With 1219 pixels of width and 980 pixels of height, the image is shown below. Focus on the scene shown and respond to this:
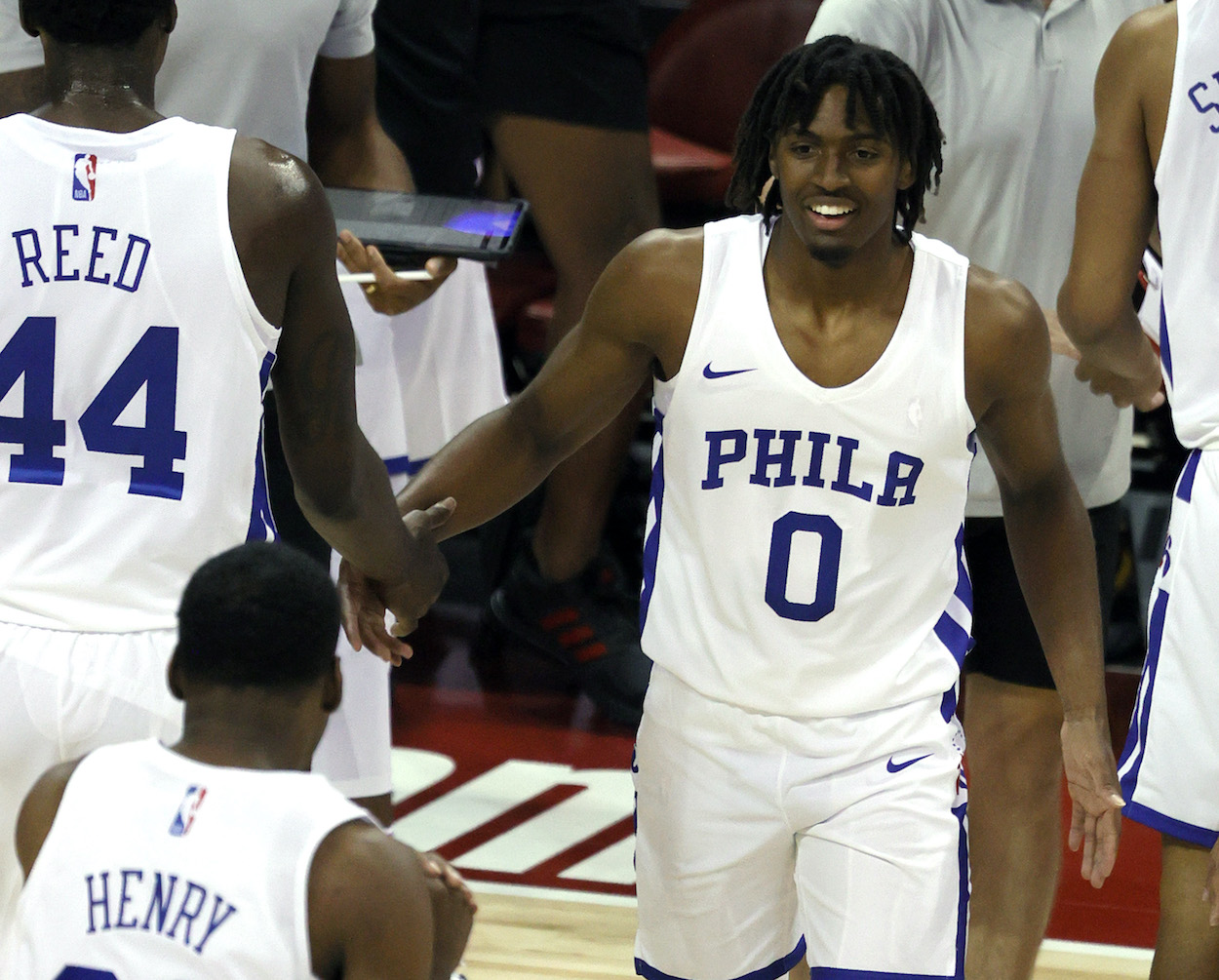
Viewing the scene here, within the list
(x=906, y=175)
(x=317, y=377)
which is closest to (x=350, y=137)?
(x=317, y=377)

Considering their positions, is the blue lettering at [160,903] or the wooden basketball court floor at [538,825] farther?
the wooden basketball court floor at [538,825]

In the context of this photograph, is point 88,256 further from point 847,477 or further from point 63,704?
point 847,477

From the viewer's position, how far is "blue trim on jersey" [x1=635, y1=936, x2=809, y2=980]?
113 inches

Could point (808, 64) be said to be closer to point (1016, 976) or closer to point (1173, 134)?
point (1173, 134)

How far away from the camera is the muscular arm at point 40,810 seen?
6.98 ft

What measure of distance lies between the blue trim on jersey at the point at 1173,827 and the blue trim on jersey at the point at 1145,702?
2cm

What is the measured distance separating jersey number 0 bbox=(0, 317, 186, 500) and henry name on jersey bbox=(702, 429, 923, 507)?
74 centimetres

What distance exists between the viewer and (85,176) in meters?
2.52

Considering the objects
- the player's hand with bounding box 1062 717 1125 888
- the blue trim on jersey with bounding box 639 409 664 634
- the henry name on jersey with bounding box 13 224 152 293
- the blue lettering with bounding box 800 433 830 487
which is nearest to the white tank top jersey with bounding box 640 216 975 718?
the blue lettering with bounding box 800 433 830 487

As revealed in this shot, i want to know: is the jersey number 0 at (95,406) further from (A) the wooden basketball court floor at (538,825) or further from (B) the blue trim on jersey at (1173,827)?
(A) the wooden basketball court floor at (538,825)

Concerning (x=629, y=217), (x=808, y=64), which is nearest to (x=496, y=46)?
(x=629, y=217)

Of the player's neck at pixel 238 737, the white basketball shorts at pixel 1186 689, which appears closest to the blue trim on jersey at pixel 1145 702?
the white basketball shorts at pixel 1186 689

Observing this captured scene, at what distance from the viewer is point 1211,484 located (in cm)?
285

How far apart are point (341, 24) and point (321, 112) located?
22cm
